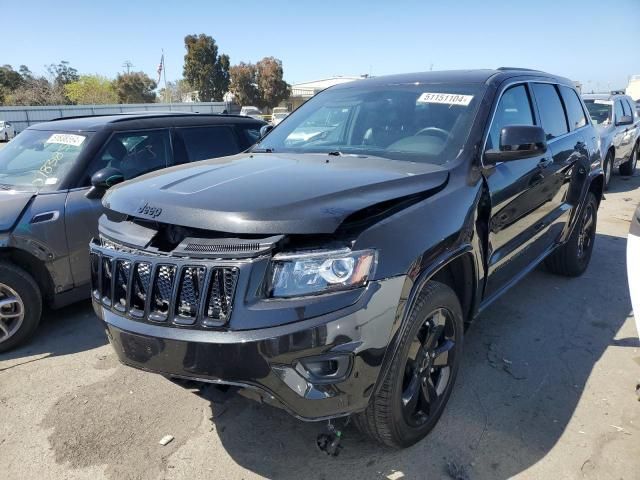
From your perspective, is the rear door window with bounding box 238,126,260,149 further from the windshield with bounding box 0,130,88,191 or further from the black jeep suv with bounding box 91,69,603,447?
the black jeep suv with bounding box 91,69,603,447

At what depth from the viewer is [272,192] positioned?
2.21 metres

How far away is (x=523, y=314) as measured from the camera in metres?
4.20

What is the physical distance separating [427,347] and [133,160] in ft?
10.9

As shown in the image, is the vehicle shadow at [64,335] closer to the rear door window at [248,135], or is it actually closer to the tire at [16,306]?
the tire at [16,306]

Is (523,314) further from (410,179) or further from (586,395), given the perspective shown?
(410,179)

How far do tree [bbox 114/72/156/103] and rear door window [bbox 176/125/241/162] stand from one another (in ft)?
197

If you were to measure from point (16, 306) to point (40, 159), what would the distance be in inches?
53.6

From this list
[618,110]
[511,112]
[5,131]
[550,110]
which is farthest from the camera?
[5,131]

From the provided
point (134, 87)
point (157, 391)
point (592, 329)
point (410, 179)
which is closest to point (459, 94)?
point (410, 179)

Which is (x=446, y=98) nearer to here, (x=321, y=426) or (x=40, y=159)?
(x=321, y=426)

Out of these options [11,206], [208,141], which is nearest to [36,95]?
[208,141]

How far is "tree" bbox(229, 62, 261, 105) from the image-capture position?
53156 millimetres

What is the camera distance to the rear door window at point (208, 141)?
4.99 m

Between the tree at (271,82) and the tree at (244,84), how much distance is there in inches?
21.7
